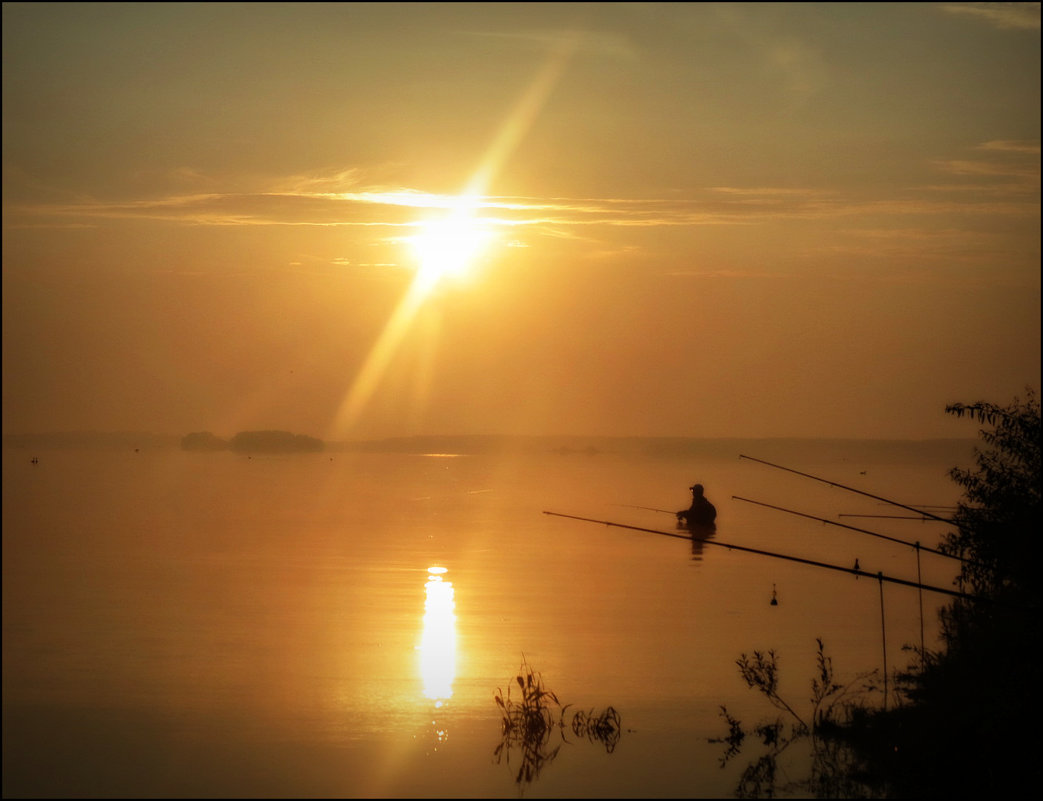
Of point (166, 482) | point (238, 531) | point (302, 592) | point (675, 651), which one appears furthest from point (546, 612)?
point (166, 482)

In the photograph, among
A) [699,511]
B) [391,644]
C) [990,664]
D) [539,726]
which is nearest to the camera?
[990,664]

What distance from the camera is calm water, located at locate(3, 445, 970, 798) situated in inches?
484

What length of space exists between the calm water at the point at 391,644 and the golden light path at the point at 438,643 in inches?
2.5

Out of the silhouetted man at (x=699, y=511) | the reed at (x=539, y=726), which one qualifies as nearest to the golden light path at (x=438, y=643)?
the reed at (x=539, y=726)

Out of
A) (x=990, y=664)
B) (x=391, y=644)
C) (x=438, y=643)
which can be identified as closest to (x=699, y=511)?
(x=438, y=643)

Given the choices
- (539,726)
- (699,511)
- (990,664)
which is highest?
(699,511)

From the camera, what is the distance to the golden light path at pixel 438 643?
1547cm

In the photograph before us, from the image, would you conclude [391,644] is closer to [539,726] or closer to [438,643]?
[438,643]

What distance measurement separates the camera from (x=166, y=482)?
6925 centimetres

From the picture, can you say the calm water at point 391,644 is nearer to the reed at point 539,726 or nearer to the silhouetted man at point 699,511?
the reed at point 539,726

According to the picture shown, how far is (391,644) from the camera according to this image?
18.4 m

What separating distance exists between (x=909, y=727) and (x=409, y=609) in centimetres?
1187

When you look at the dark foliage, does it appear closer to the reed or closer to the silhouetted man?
the reed

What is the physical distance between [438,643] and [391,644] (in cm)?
73
